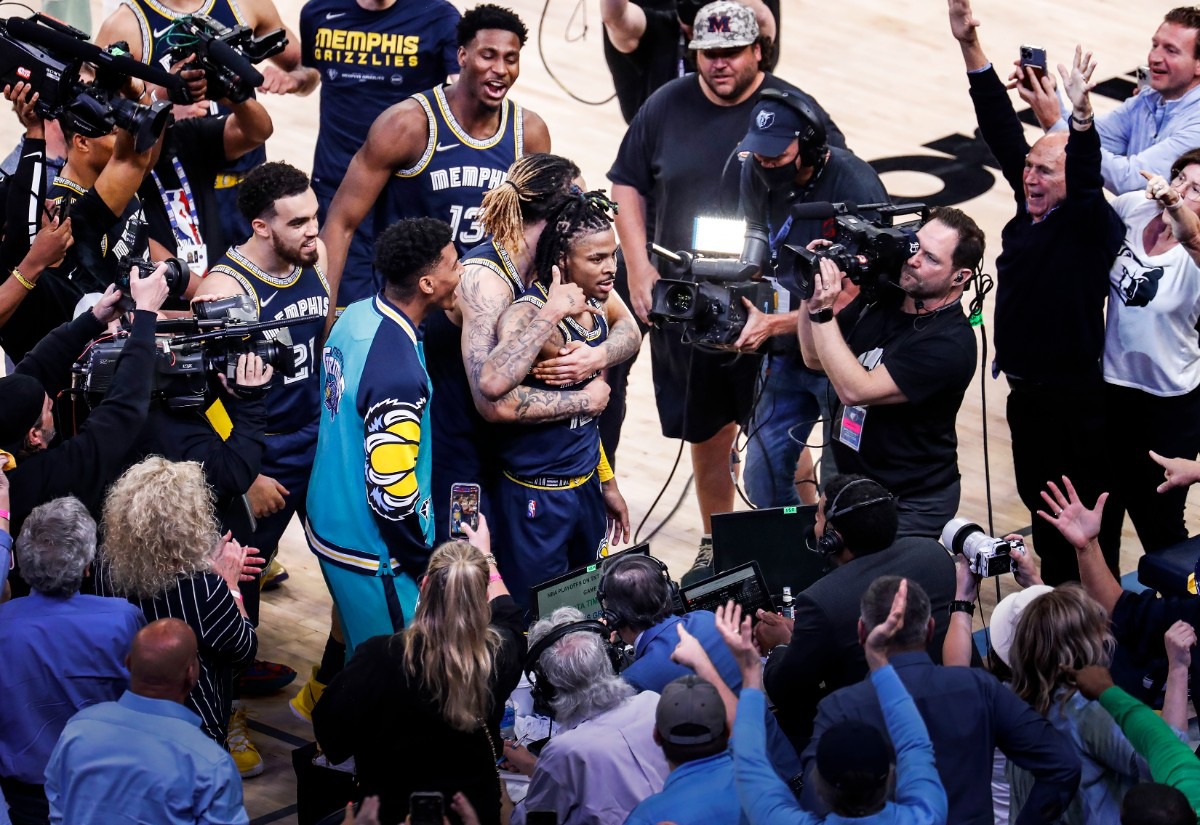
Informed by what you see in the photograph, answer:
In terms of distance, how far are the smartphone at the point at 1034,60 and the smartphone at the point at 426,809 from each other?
3464mm

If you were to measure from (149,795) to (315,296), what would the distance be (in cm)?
211

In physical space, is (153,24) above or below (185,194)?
above

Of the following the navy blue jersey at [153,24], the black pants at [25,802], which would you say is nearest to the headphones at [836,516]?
the black pants at [25,802]

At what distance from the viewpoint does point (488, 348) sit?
4.79 m

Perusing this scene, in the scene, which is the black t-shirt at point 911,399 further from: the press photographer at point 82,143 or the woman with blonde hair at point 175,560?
the press photographer at point 82,143

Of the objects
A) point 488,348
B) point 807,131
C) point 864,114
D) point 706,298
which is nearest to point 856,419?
point 706,298

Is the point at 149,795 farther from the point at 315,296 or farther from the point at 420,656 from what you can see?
the point at 315,296

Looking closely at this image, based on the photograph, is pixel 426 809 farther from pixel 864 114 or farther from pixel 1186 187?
pixel 864 114

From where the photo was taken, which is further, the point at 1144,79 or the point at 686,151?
the point at 1144,79

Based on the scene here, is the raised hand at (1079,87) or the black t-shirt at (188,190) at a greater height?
the raised hand at (1079,87)

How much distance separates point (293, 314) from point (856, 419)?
1831mm

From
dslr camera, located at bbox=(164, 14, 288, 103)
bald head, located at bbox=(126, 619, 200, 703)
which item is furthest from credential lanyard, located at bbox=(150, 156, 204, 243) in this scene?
bald head, located at bbox=(126, 619, 200, 703)

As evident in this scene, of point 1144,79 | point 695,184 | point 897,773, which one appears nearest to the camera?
point 897,773

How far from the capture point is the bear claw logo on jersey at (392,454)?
448 centimetres
